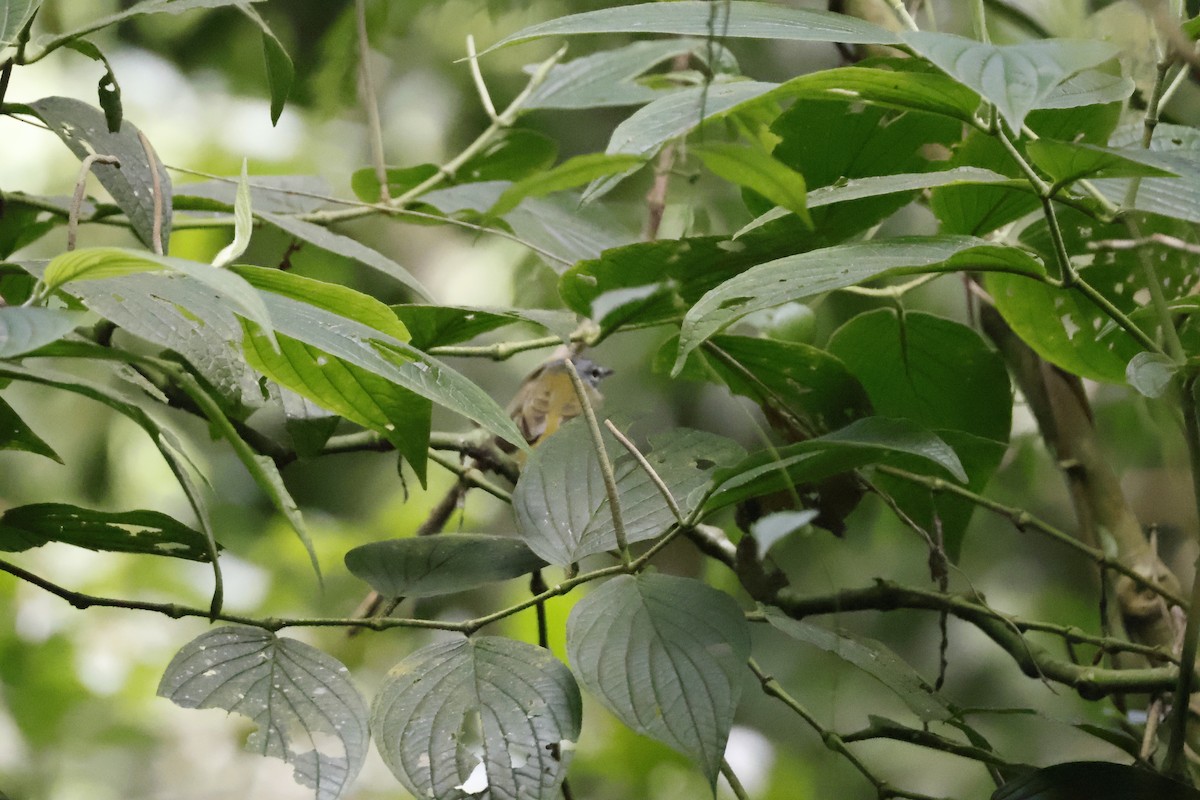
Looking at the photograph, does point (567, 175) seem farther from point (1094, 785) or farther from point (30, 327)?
point (1094, 785)

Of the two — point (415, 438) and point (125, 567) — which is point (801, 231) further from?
point (125, 567)

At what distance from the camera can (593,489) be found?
0.48m

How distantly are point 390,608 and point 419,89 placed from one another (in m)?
1.03

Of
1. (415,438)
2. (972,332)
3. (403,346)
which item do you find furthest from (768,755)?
(403,346)

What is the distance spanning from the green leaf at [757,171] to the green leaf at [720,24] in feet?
0.30

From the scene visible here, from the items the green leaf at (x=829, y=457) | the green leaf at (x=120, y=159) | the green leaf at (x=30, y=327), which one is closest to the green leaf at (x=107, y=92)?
the green leaf at (x=120, y=159)

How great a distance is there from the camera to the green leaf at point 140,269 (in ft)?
0.77

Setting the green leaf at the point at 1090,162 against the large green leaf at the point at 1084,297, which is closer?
the green leaf at the point at 1090,162

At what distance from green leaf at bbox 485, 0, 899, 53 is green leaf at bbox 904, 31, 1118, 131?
0.05 meters

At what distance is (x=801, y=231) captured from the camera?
0.51 meters

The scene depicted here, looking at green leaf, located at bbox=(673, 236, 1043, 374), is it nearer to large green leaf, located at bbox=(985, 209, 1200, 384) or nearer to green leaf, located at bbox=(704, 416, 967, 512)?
green leaf, located at bbox=(704, 416, 967, 512)

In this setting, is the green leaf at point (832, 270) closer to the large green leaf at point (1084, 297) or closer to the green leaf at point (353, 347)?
the green leaf at point (353, 347)

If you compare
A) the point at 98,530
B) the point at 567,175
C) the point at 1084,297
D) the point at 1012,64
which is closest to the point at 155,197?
the point at 98,530

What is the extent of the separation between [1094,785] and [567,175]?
339 millimetres
